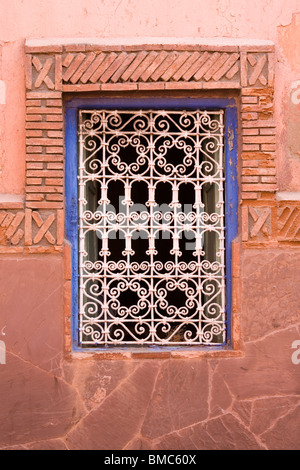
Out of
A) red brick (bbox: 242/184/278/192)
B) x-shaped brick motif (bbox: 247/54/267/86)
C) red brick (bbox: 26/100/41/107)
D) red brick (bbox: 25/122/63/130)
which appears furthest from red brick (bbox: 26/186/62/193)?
x-shaped brick motif (bbox: 247/54/267/86)

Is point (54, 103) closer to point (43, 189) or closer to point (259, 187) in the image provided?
point (43, 189)

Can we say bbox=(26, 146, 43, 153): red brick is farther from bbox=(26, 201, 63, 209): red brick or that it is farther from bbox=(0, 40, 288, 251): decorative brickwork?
bbox=(26, 201, 63, 209): red brick

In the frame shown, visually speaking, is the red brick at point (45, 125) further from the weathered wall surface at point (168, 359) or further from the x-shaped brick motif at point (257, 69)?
the x-shaped brick motif at point (257, 69)

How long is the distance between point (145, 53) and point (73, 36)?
529mm

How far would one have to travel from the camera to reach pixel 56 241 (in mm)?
3852

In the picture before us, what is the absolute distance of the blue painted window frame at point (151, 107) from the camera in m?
3.95

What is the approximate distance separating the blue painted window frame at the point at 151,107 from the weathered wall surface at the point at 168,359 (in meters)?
0.13

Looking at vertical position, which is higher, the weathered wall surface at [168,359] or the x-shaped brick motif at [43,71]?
the x-shaped brick motif at [43,71]

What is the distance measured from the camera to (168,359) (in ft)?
12.5

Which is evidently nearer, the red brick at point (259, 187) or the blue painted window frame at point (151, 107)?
the red brick at point (259, 187)

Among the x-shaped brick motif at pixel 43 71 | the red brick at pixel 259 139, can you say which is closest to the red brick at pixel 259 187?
the red brick at pixel 259 139

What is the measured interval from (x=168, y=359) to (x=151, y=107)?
1762mm
